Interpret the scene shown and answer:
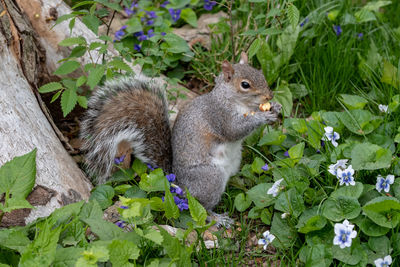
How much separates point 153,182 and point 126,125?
306 millimetres

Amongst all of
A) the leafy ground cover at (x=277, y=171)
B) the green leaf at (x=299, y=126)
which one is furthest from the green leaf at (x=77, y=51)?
the green leaf at (x=299, y=126)

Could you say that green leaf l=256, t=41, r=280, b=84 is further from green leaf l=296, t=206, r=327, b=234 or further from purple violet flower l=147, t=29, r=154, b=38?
green leaf l=296, t=206, r=327, b=234

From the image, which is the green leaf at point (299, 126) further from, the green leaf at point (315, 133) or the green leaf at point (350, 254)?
the green leaf at point (350, 254)

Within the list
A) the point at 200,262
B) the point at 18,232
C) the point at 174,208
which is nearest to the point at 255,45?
the point at 174,208

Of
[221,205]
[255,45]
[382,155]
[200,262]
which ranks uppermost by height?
[255,45]

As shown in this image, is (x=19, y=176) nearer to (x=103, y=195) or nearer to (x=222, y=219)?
(x=103, y=195)

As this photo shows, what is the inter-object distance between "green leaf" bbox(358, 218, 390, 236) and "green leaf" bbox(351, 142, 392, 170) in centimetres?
23

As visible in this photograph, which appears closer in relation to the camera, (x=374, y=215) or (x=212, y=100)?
(x=374, y=215)

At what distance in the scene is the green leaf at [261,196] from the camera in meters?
2.21

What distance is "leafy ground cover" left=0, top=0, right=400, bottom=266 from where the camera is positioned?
1.83 meters

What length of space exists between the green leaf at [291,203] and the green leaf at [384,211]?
0.26 metres

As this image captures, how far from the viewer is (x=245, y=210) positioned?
2381 mm

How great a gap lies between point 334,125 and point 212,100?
595 millimetres

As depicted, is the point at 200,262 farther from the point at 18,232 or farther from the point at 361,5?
the point at 361,5
